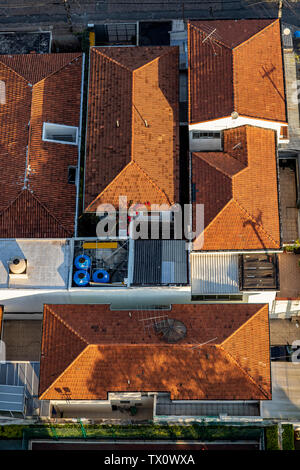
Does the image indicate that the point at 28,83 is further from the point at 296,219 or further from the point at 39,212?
the point at 296,219

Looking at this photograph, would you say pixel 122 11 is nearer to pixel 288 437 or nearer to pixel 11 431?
pixel 11 431

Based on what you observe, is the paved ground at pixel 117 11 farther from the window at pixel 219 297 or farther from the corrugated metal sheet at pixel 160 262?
the window at pixel 219 297

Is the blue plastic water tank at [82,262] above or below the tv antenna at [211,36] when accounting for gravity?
below

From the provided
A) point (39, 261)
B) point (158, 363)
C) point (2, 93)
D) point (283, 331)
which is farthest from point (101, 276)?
point (2, 93)

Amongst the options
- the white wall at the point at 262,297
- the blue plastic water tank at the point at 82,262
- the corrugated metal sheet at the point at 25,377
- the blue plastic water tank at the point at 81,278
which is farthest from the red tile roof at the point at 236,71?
the corrugated metal sheet at the point at 25,377

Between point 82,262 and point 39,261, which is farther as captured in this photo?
point 39,261

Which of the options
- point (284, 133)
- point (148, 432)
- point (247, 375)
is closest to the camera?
point (247, 375)

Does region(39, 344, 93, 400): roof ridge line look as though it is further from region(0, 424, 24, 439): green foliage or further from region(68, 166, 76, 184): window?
region(68, 166, 76, 184): window
